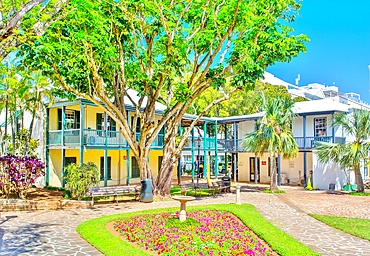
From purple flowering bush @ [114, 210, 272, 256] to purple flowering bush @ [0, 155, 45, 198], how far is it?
6.87 m

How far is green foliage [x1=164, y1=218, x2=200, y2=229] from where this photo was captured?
1015 cm

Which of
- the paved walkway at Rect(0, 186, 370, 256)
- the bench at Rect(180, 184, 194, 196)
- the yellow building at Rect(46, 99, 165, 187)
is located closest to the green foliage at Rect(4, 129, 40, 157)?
the yellow building at Rect(46, 99, 165, 187)

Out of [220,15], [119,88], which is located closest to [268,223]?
[220,15]

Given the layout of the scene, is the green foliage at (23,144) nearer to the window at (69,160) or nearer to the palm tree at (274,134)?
the window at (69,160)

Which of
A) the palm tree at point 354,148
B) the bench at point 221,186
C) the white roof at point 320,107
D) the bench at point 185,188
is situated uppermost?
the white roof at point 320,107

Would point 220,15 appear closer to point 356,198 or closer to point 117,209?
point 117,209

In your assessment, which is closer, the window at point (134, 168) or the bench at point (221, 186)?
the bench at point (221, 186)

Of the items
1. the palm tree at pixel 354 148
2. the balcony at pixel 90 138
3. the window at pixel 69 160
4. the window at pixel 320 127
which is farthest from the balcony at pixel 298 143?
the window at pixel 69 160

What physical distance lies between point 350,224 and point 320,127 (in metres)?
15.4

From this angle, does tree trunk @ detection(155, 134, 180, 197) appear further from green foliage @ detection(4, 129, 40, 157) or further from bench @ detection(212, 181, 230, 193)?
green foliage @ detection(4, 129, 40, 157)

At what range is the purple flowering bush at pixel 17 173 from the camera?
50.2 ft

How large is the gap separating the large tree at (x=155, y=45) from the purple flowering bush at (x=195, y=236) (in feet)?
18.1

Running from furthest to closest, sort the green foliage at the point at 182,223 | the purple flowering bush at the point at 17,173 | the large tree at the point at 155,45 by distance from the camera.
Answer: the purple flowering bush at the point at 17,173 → the large tree at the point at 155,45 → the green foliage at the point at 182,223

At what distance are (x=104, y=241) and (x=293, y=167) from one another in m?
21.8
